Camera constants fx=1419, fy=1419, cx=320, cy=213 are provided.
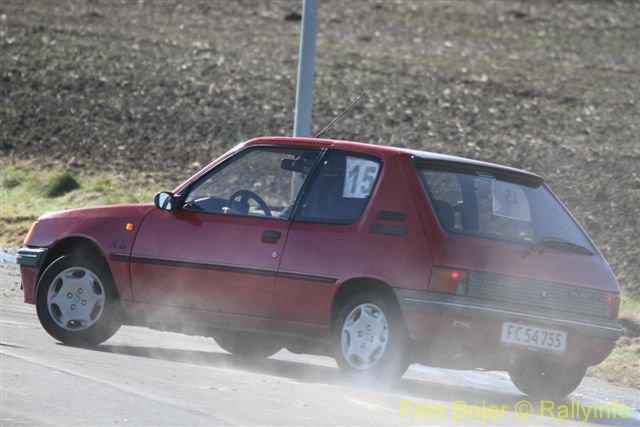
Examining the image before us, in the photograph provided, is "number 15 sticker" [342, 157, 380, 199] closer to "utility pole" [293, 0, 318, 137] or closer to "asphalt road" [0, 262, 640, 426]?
"asphalt road" [0, 262, 640, 426]

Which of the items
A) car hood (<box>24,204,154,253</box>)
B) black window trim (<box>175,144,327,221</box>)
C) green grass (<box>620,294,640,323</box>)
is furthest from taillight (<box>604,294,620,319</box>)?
green grass (<box>620,294,640,323</box>)

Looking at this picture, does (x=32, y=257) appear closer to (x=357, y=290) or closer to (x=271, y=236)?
(x=271, y=236)

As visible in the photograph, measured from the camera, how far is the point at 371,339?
9219 millimetres

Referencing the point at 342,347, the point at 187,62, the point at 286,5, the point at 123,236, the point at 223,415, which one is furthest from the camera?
the point at 286,5

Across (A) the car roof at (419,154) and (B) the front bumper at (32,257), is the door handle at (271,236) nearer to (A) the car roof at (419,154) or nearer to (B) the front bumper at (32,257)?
(A) the car roof at (419,154)

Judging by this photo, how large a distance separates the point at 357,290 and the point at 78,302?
2356 millimetres

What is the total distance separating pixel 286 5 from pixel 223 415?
30.4 metres

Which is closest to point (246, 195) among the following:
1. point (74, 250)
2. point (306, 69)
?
point (74, 250)

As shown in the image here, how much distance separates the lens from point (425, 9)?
37750mm

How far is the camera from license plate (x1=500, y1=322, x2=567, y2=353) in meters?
8.95

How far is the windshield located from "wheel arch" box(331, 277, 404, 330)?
2.09ft

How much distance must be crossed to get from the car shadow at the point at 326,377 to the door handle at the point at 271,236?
0.94m

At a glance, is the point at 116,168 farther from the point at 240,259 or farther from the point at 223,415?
the point at 223,415

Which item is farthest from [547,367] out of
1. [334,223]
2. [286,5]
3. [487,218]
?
[286,5]
